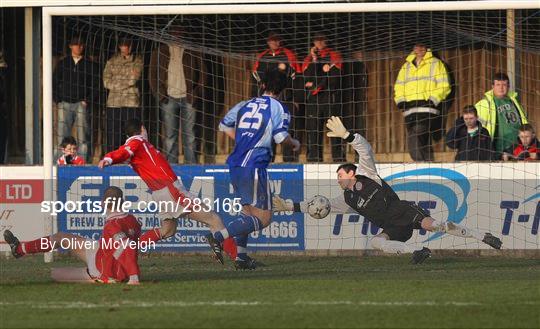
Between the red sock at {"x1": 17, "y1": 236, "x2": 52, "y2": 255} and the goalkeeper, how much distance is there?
10.3 ft

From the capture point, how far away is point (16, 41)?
67.8 feet

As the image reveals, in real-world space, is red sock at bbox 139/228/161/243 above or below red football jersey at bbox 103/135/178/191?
below

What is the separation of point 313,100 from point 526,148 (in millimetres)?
2819

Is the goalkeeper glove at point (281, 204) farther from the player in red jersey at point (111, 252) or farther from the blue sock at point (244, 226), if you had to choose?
the player in red jersey at point (111, 252)

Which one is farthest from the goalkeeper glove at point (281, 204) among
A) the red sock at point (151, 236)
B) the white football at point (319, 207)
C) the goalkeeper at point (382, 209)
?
the red sock at point (151, 236)

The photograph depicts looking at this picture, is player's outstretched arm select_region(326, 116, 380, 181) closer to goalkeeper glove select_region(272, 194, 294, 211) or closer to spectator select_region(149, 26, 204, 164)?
goalkeeper glove select_region(272, 194, 294, 211)

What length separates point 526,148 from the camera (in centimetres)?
1731

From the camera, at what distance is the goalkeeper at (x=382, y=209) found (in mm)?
15523

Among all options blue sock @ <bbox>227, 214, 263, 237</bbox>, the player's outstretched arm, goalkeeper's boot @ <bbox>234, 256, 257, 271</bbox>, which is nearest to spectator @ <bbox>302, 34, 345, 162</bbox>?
the player's outstretched arm

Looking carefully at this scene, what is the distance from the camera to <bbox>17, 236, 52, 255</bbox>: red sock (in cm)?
1380

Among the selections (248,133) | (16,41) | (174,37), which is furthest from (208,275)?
(16,41)

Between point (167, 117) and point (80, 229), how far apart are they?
221 cm

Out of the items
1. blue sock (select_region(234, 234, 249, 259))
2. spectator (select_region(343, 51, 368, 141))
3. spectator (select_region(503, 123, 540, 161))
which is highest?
spectator (select_region(343, 51, 368, 141))

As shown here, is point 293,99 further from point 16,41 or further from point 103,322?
point 103,322
